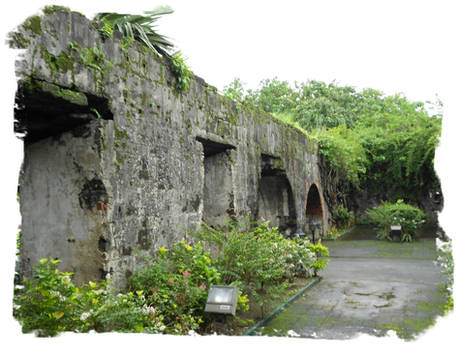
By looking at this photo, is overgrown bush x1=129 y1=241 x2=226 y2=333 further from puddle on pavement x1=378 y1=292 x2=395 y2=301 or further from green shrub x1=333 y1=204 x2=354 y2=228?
green shrub x1=333 y1=204 x2=354 y2=228

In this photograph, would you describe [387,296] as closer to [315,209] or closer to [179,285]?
[179,285]

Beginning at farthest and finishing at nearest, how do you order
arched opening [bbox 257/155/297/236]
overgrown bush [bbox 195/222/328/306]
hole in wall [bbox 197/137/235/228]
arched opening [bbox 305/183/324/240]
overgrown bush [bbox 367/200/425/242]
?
arched opening [bbox 305/183/324/240] → overgrown bush [bbox 367/200/425/242] → arched opening [bbox 257/155/297/236] → hole in wall [bbox 197/137/235/228] → overgrown bush [bbox 195/222/328/306]

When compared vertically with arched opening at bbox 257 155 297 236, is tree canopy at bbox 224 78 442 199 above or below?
above

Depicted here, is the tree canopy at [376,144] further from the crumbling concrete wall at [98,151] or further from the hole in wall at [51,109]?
the hole in wall at [51,109]

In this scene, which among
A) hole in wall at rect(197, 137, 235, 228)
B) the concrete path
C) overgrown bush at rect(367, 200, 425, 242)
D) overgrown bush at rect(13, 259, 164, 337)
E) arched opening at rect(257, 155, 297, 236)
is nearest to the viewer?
overgrown bush at rect(13, 259, 164, 337)

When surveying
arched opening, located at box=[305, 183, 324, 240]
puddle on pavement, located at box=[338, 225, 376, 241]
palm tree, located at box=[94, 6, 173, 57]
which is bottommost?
puddle on pavement, located at box=[338, 225, 376, 241]

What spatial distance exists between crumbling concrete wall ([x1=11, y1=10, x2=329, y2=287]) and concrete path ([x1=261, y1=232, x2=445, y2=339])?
1.77 metres

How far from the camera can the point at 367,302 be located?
497 cm

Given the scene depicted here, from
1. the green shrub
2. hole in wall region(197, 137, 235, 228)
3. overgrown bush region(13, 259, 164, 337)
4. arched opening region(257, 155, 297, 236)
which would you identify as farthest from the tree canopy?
overgrown bush region(13, 259, 164, 337)

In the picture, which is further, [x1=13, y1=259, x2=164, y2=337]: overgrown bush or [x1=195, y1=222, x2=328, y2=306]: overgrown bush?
[x1=195, y1=222, x2=328, y2=306]: overgrown bush

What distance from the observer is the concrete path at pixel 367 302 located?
401cm

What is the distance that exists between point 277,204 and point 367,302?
18.2ft

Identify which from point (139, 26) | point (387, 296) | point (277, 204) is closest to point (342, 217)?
point (277, 204)

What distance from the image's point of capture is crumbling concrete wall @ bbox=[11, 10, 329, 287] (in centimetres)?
366
